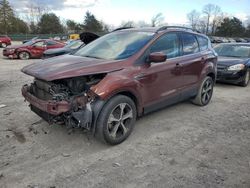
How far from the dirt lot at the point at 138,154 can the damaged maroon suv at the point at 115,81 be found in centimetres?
40

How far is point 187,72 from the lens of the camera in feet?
18.0

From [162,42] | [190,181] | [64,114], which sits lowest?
[190,181]

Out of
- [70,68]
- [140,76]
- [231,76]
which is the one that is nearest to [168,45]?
[140,76]

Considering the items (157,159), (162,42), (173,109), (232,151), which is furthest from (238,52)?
(157,159)

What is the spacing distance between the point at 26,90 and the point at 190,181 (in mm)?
2983

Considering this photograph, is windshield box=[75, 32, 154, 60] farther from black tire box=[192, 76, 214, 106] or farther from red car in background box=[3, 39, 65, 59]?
red car in background box=[3, 39, 65, 59]

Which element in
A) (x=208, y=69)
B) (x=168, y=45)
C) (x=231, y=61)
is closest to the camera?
(x=168, y=45)

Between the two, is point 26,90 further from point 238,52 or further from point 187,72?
point 238,52

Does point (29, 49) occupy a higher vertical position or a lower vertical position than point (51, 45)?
lower

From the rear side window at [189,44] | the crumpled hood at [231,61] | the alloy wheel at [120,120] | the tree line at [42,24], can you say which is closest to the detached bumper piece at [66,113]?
the alloy wheel at [120,120]

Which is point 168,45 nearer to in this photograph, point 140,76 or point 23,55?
point 140,76

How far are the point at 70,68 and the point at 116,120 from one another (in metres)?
1.06

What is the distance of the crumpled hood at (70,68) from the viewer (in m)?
3.67

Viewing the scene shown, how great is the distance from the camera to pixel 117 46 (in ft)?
15.6
